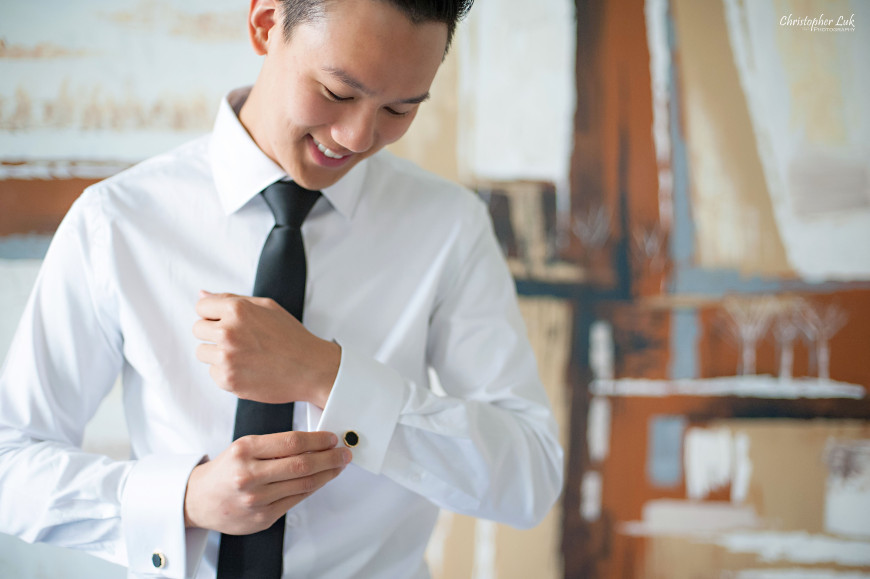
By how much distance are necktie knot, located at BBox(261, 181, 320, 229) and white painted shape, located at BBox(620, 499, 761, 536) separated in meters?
1.33

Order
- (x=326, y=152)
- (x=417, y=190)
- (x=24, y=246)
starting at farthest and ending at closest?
(x=24, y=246), (x=417, y=190), (x=326, y=152)

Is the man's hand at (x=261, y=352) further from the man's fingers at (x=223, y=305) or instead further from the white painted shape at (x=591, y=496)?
the white painted shape at (x=591, y=496)

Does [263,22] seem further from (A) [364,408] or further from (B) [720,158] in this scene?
(B) [720,158]

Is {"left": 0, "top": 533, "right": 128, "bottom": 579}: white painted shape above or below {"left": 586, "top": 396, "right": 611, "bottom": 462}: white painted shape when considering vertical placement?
below

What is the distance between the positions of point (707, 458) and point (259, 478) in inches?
54.9

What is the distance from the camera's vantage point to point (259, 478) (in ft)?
2.65

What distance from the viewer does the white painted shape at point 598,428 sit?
1.78 m

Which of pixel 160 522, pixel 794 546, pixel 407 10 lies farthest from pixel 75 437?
pixel 794 546

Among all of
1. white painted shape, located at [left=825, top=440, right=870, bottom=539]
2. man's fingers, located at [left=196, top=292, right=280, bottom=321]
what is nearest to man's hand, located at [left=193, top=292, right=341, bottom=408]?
man's fingers, located at [left=196, top=292, right=280, bottom=321]

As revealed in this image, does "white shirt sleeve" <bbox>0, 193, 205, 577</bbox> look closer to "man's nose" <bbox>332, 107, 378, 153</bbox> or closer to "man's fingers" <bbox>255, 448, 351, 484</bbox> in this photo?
"man's fingers" <bbox>255, 448, 351, 484</bbox>

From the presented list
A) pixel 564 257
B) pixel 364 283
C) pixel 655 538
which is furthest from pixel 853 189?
pixel 364 283

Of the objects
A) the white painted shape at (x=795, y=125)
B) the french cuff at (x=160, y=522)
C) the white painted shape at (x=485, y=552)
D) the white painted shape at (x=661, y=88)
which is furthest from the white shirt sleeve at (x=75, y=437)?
the white painted shape at (x=795, y=125)

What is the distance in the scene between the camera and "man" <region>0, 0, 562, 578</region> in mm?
853

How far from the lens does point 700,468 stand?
1.76 metres
